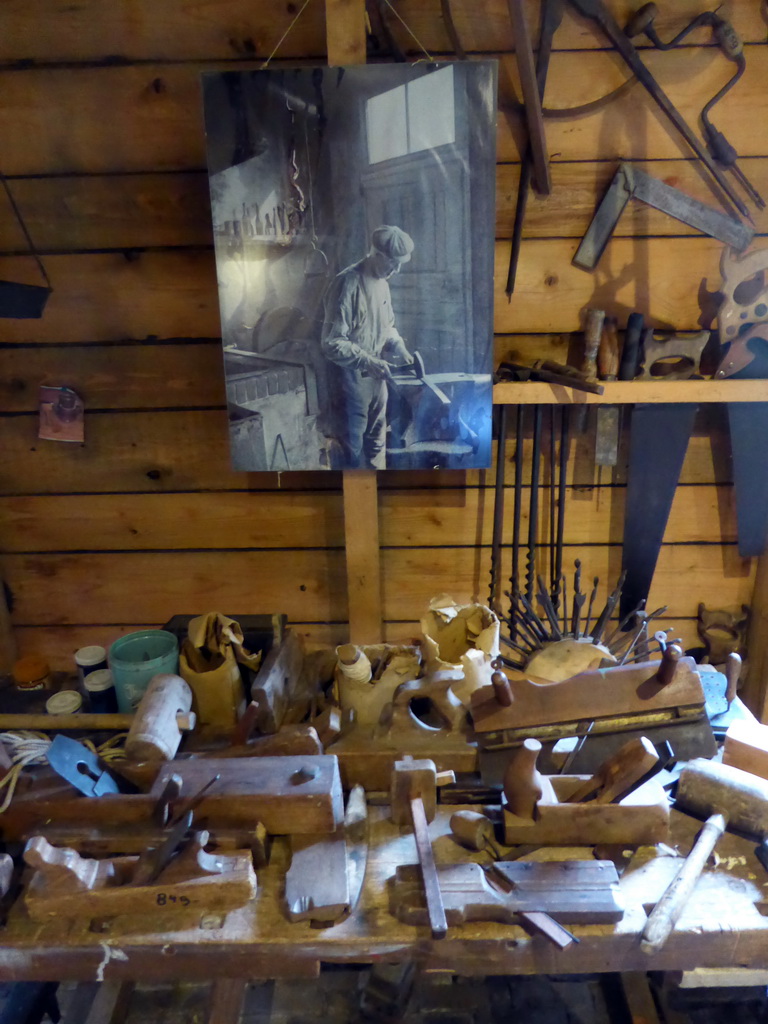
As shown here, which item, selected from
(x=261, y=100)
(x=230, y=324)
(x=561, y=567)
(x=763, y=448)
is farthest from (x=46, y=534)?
(x=763, y=448)

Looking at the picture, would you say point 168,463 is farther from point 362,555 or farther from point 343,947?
point 343,947

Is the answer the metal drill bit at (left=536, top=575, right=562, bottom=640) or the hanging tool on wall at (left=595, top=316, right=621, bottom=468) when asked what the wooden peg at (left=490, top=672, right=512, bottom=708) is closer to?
the metal drill bit at (left=536, top=575, right=562, bottom=640)

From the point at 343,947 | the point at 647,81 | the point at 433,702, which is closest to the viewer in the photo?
the point at 343,947

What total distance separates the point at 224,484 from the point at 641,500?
102 cm

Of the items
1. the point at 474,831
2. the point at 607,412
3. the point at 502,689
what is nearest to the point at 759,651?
the point at 607,412

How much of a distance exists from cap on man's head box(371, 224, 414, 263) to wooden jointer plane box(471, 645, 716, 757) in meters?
0.85

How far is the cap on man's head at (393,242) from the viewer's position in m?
1.36

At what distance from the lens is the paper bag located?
1.28m

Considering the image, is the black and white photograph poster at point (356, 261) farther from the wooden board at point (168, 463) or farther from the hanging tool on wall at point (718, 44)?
the hanging tool on wall at point (718, 44)

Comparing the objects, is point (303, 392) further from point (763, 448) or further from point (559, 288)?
point (763, 448)

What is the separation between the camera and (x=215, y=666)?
1328 mm

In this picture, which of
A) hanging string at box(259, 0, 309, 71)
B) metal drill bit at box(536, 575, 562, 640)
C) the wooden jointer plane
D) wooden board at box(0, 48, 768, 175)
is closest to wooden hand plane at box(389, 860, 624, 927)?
the wooden jointer plane

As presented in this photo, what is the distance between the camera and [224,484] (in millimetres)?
1707

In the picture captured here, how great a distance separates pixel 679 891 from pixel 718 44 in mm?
1553
